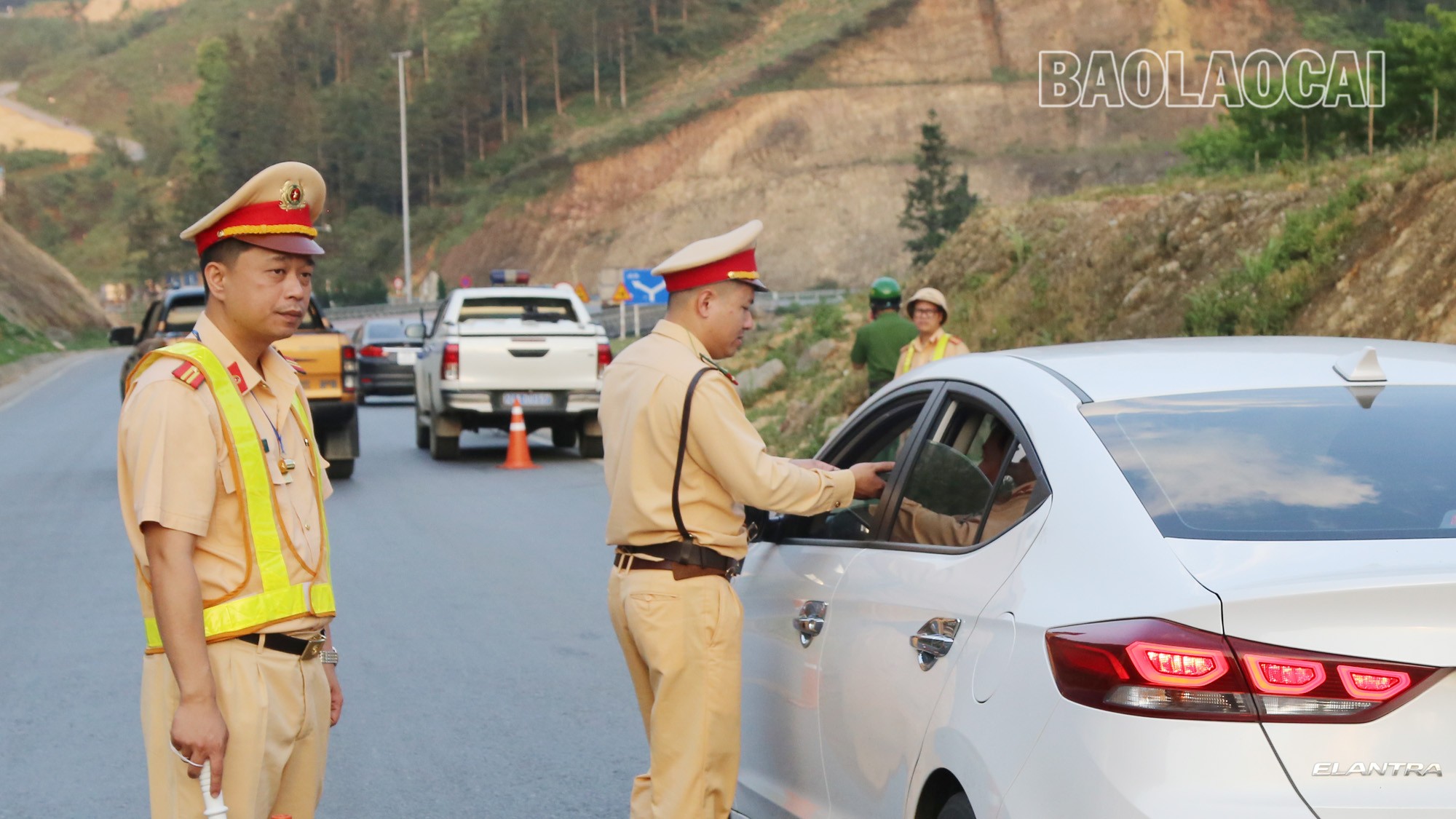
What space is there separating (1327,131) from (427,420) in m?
33.0

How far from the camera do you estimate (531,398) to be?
18.8m

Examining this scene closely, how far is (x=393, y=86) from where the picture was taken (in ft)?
416

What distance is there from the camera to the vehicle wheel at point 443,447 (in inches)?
747

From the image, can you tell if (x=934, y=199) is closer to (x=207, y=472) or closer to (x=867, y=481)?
(x=867, y=481)

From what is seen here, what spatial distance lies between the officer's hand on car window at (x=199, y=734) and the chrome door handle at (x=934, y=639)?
1483 mm

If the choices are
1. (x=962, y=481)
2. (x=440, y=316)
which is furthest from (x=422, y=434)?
(x=962, y=481)

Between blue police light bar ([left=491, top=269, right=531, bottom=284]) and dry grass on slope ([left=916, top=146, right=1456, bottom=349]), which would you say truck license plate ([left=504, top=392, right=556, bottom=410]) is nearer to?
blue police light bar ([left=491, top=269, right=531, bottom=284])

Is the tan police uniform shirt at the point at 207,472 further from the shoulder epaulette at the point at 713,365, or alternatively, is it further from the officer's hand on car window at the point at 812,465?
the officer's hand on car window at the point at 812,465

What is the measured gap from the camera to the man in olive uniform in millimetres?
4133

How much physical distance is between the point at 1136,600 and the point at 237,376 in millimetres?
1834

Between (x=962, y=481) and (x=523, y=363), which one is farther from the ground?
(x=962, y=481)

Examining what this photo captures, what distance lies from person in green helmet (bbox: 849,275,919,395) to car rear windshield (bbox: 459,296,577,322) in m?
8.47

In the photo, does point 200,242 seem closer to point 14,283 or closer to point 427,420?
point 427,420

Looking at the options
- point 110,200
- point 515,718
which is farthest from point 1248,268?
point 110,200
